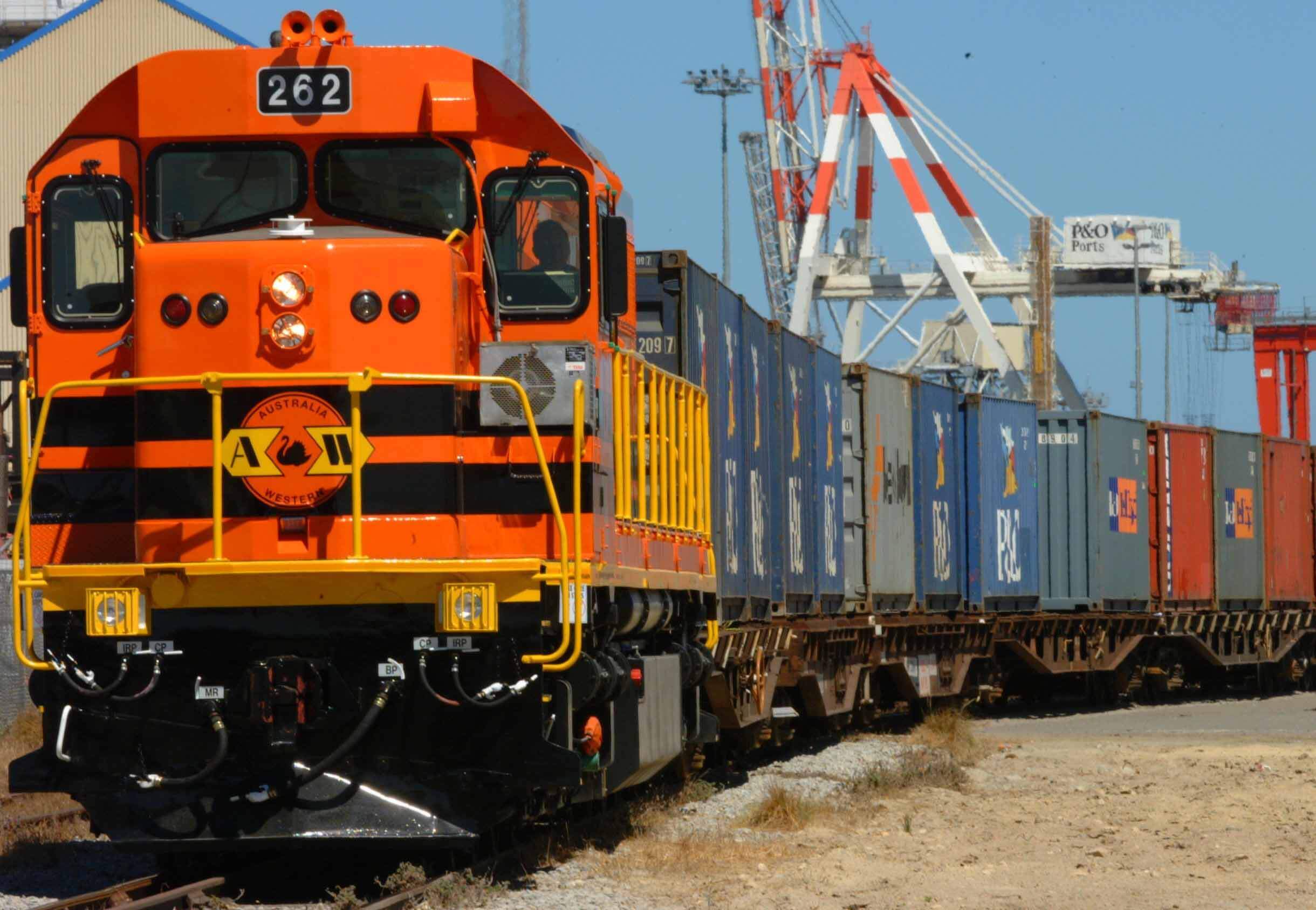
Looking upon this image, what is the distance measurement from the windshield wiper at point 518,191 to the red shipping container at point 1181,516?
783 inches

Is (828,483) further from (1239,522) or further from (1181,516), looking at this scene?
(1239,522)

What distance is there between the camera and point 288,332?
9.64 metres

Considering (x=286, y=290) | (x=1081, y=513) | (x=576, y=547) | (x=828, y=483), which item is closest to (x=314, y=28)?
(x=286, y=290)

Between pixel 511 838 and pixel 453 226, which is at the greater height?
pixel 453 226

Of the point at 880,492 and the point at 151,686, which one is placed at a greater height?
the point at 880,492

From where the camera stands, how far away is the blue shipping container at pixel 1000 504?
24.2m

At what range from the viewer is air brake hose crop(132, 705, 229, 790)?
30.9ft

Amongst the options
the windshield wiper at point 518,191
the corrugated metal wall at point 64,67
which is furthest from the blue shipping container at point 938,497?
the corrugated metal wall at point 64,67

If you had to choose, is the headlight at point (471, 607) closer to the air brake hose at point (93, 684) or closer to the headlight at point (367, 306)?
the headlight at point (367, 306)

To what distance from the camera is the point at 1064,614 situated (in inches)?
1046

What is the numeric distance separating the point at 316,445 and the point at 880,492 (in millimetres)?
12038

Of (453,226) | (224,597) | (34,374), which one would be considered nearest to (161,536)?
(224,597)

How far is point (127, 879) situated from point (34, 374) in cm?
281

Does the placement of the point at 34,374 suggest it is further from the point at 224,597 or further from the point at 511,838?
the point at 511,838
